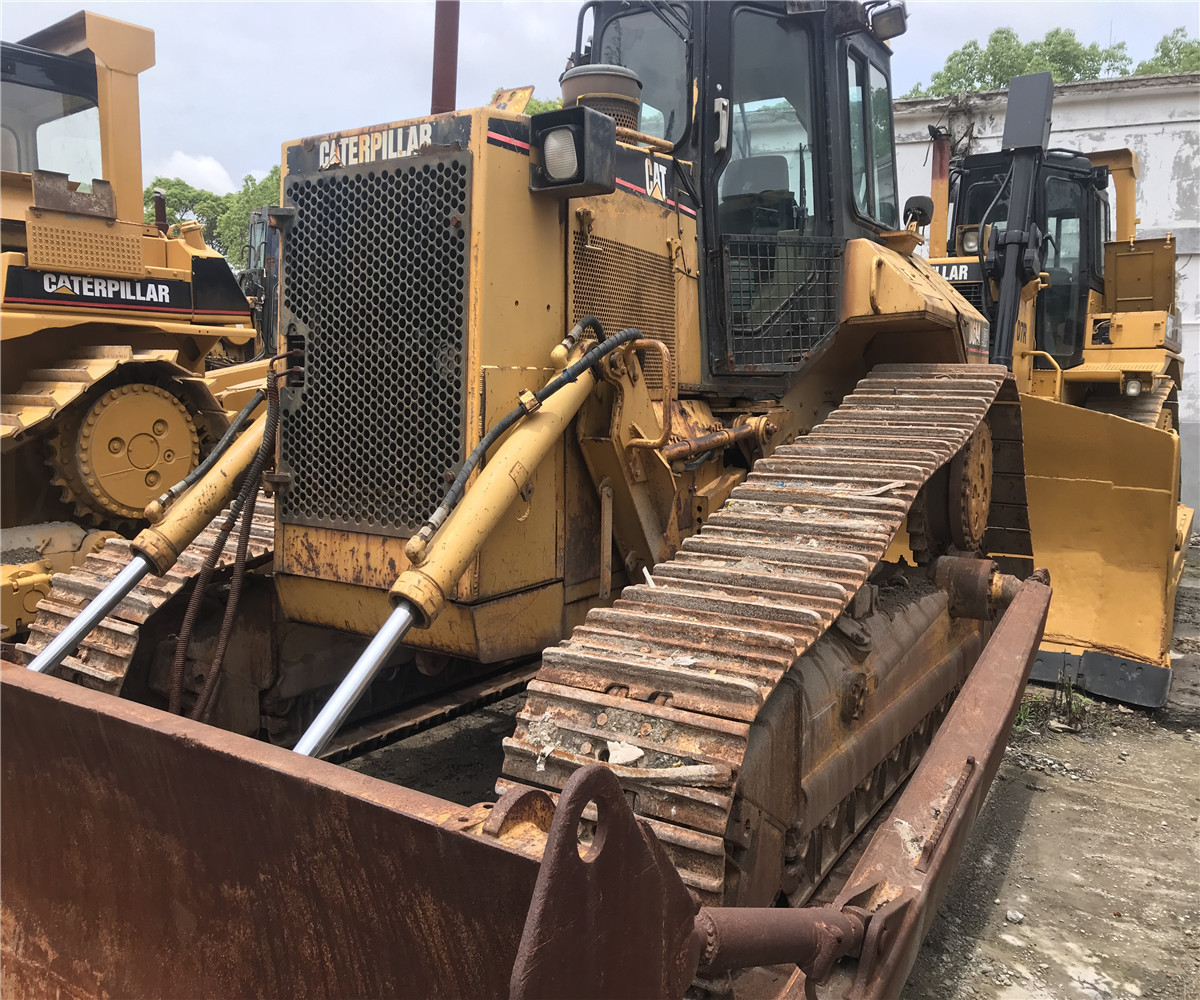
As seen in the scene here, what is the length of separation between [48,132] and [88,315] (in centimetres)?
179

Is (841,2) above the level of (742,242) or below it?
above

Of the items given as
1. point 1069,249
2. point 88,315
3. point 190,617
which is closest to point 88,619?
point 190,617

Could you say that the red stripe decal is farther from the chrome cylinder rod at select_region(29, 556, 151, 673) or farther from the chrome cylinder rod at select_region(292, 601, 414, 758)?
the chrome cylinder rod at select_region(29, 556, 151, 673)

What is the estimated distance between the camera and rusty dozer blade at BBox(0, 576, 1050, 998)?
1.65 m

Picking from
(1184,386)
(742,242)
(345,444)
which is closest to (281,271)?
(345,444)

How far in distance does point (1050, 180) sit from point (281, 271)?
8803mm

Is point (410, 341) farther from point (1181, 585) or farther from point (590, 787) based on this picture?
point (1181, 585)

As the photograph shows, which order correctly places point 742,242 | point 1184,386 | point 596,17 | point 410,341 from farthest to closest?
point 1184,386 → point 596,17 → point 742,242 → point 410,341

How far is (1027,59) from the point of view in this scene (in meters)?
34.1

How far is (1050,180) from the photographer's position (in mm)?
10023

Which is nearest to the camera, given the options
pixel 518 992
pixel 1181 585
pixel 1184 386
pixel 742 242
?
pixel 518 992

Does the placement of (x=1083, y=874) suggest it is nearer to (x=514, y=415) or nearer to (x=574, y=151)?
(x=514, y=415)

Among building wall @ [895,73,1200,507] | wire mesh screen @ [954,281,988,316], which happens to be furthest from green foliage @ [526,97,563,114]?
building wall @ [895,73,1200,507]

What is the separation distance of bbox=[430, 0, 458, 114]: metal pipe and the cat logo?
0.74 meters
